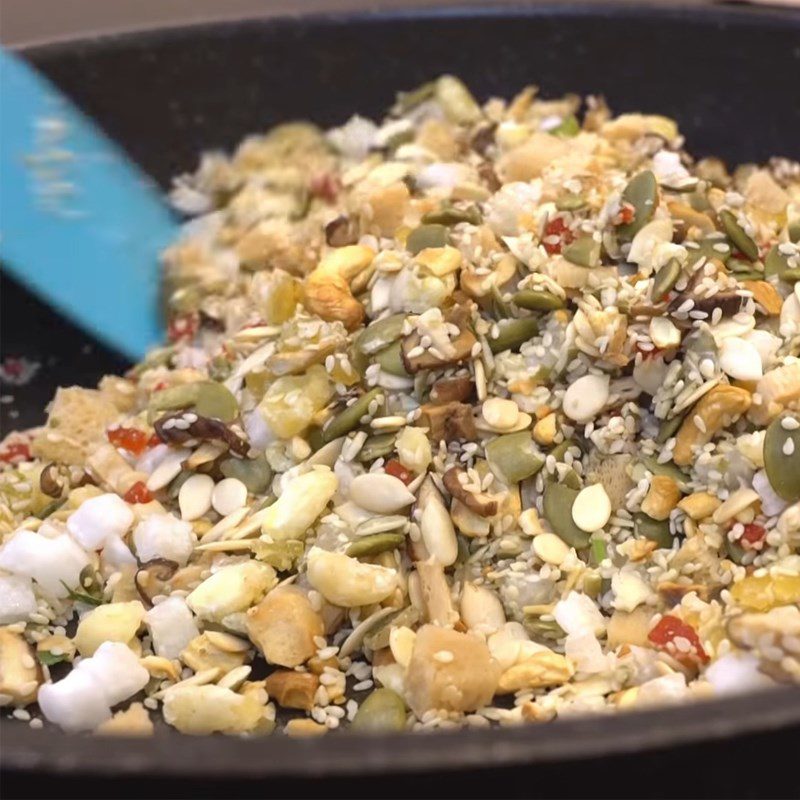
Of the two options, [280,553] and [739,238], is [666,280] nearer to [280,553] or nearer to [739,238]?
[739,238]

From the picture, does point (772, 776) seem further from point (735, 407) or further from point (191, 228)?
point (191, 228)

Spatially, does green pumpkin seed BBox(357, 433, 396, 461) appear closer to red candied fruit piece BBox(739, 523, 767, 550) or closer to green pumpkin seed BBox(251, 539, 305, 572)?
green pumpkin seed BBox(251, 539, 305, 572)

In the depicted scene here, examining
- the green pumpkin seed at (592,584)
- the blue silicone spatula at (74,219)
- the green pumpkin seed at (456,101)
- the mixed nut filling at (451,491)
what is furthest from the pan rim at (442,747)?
the green pumpkin seed at (456,101)

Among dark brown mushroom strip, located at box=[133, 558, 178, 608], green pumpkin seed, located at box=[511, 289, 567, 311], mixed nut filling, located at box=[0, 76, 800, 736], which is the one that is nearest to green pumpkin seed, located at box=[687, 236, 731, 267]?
mixed nut filling, located at box=[0, 76, 800, 736]

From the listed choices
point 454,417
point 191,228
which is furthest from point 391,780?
point 191,228

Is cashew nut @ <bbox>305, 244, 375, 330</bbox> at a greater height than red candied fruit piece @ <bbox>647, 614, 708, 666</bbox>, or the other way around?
cashew nut @ <bbox>305, 244, 375, 330</bbox>

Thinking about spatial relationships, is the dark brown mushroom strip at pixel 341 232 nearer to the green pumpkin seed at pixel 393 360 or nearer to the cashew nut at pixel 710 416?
the green pumpkin seed at pixel 393 360
